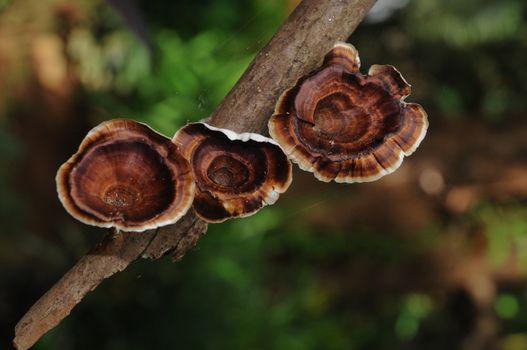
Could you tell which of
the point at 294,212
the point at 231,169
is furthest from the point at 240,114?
the point at 294,212

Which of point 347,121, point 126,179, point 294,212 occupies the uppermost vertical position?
point 126,179

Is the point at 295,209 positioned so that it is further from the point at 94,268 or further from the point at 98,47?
the point at 94,268

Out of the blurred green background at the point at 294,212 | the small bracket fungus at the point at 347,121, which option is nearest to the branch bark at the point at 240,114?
the small bracket fungus at the point at 347,121

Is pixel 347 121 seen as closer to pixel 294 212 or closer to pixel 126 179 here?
pixel 126 179

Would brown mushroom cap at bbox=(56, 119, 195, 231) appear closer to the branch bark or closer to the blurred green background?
the branch bark

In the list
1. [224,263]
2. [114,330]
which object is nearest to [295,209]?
[224,263]

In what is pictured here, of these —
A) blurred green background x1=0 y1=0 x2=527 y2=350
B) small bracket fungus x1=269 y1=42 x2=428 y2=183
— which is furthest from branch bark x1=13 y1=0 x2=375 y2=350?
blurred green background x1=0 y1=0 x2=527 y2=350
